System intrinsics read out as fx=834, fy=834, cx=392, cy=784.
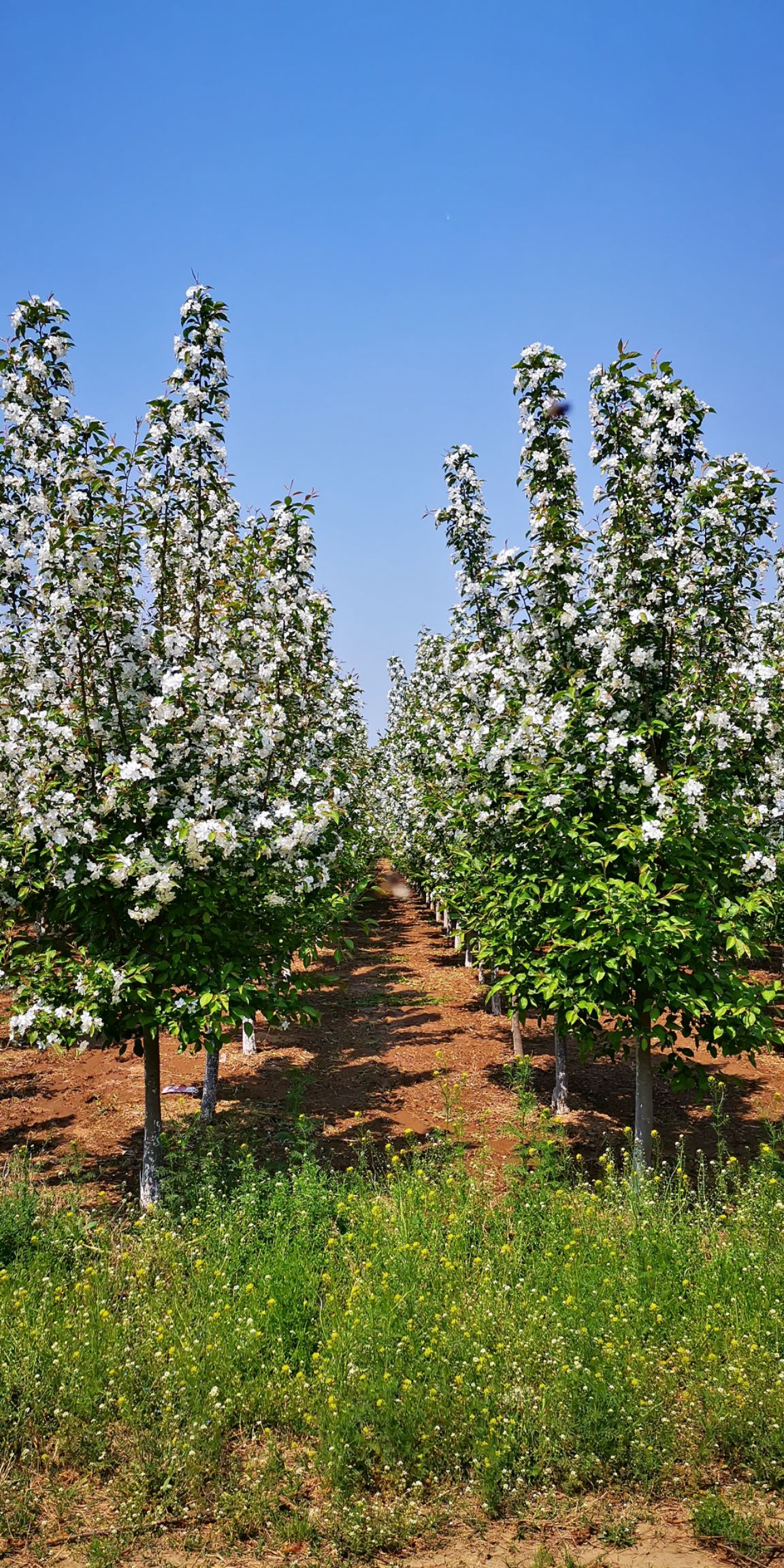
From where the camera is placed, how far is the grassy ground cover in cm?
430

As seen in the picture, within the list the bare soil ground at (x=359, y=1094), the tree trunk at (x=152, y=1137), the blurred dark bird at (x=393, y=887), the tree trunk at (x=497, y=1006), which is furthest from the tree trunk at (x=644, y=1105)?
the blurred dark bird at (x=393, y=887)

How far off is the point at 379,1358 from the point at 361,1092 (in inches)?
268

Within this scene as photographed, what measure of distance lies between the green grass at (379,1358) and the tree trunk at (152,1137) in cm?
92

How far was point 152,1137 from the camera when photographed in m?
7.65

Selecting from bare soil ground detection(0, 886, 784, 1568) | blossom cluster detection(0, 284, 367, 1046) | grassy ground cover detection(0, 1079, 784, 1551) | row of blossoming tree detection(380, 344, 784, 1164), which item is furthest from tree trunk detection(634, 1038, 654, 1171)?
blossom cluster detection(0, 284, 367, 1046)

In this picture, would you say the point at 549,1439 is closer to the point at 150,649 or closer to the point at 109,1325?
the point at 109,1325

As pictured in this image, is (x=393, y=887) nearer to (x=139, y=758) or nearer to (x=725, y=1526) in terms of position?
(x=139, y=758)

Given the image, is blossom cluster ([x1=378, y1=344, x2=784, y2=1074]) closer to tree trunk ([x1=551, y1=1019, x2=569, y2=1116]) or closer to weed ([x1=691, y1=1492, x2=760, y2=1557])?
tree trunk ([x1=551, y1=1019, x2=569, y2=1116])

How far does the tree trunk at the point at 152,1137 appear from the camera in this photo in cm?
757

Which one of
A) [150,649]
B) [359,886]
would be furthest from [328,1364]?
[359,886]

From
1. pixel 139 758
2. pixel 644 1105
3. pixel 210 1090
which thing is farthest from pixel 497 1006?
pixel 139 758

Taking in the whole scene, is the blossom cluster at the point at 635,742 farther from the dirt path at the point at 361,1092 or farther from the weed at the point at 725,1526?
the weed at the point at 725,1526

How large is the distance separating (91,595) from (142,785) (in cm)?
153

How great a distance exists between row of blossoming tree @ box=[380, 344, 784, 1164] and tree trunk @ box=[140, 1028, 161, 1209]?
3.30m
